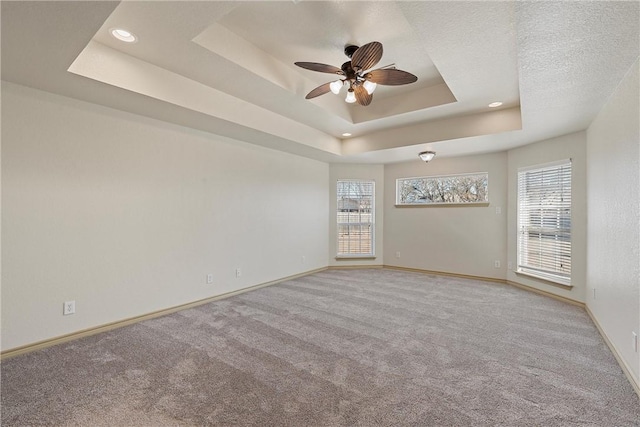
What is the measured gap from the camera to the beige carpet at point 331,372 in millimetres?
1867

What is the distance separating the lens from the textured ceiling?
1876 millimetres

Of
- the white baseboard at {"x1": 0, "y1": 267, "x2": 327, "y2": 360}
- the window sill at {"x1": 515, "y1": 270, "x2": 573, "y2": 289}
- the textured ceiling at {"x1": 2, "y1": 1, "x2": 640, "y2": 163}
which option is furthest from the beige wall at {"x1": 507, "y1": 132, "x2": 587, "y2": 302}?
the white baseboard at {"x1": 0, "y1": 267, "x2": 327, "y2": 360}

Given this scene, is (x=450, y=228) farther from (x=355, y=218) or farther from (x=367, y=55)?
(x=367, y=55)

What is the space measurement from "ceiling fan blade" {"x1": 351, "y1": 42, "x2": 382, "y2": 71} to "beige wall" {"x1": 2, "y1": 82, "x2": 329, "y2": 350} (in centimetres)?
248

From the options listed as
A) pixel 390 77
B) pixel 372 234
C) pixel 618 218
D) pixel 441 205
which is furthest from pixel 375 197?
pixel 618 218

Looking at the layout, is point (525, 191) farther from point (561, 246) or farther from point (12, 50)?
point (12, 50)

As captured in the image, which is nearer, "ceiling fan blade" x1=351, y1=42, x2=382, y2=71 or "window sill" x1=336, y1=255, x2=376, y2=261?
"ceiling fan blade" x1=351, y1=42, x2=382, y2=71

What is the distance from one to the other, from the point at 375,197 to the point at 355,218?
663mm

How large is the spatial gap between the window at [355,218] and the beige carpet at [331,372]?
2926mm

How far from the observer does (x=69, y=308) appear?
2.92 metres

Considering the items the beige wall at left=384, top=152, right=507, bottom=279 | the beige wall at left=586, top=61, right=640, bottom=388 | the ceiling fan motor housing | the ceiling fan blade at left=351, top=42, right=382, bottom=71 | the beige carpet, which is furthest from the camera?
the beige wall at left=384, top=152, right=507, bottom=279

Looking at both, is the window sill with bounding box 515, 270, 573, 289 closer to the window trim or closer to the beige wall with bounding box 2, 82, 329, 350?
the window trim

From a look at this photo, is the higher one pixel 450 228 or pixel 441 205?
pixel 441 205

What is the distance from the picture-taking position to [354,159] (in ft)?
19.9
